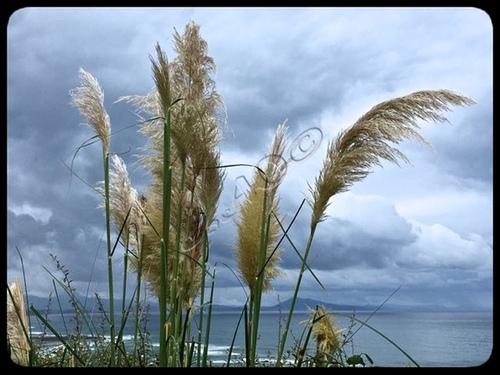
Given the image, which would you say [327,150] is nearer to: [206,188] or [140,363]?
[206,188]

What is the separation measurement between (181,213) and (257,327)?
662mm

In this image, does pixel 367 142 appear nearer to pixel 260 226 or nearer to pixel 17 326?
pixel 260 226

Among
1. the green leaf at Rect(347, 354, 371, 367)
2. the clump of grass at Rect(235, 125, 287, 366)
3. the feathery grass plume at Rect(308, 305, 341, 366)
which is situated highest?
the clump of grass at Rect(235, 125, 287, 366)

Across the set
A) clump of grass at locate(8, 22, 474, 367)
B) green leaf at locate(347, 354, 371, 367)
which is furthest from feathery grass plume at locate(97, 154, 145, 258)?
green leaf at locate(347, 354, 371, 367)

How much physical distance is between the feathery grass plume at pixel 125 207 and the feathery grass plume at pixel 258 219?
2.50 feet

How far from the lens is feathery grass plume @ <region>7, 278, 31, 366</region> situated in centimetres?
404

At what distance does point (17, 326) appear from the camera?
405 centimetres

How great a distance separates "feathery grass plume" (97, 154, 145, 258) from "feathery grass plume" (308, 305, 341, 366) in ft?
3.63

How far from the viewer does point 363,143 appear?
12.0 feet

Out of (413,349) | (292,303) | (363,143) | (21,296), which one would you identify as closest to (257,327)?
(292,303)

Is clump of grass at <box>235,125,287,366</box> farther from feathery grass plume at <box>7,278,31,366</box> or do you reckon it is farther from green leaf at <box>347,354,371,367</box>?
feathery grass plume at <box>7,278,31,366</box>

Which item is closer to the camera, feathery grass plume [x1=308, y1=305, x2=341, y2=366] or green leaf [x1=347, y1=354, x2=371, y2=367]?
feathery grass plume [x1=308, y1=305, x2=341, y2=366]

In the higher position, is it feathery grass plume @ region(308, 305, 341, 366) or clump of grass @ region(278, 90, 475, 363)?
clump of grass @ region(278, 90, 475, 363)

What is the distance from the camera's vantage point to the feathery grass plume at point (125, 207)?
4184 millimetres
